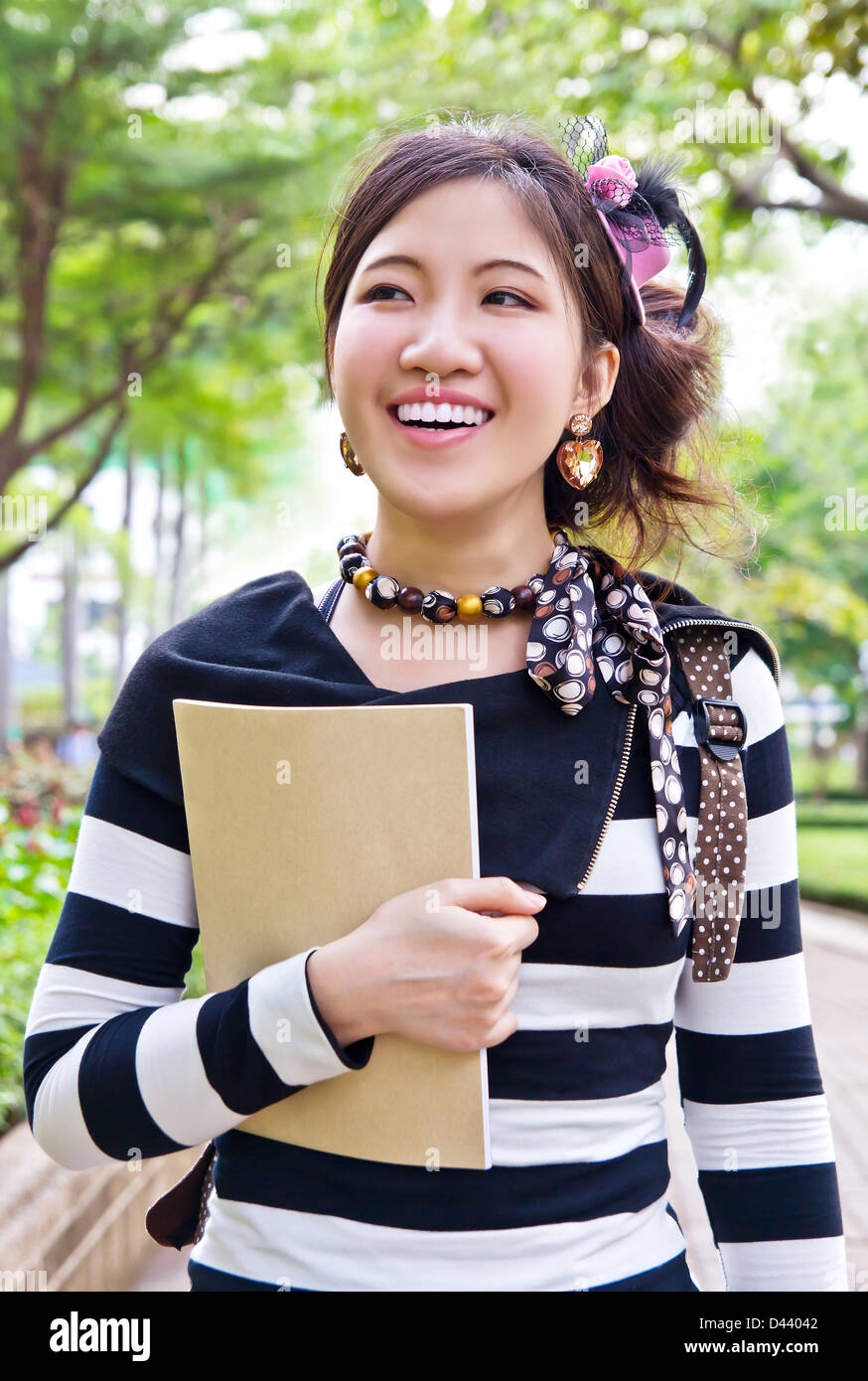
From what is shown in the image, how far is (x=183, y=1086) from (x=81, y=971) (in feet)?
0.49

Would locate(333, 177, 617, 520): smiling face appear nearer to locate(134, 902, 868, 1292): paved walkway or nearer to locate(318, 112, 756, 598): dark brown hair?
locate(318, 112, 756, 598): dark brown hair

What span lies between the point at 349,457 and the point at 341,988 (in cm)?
64

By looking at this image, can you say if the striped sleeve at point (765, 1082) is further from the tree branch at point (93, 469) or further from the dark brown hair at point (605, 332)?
the tree branch at point (93, 469)

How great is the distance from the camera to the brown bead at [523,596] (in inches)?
51.6

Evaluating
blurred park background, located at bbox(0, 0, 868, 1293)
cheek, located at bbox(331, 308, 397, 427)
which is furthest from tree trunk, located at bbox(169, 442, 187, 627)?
cheek, located at bbox(331, 308, 397, 427)

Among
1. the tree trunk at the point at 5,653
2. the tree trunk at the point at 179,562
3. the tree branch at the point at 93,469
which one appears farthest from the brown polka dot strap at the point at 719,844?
the tree trunk at the point at 5,653

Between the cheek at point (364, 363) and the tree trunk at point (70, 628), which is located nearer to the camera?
the cheek at point (364, 363)

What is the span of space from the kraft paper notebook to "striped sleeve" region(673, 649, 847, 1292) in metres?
0.30

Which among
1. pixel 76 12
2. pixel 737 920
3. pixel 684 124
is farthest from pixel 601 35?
pixel 737 920

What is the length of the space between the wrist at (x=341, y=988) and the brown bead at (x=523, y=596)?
0.41 m

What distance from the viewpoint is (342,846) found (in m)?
1.12

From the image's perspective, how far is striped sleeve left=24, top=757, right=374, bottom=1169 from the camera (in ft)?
3.55

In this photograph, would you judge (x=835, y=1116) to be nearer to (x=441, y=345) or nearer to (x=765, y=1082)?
(x=765, y=1082)

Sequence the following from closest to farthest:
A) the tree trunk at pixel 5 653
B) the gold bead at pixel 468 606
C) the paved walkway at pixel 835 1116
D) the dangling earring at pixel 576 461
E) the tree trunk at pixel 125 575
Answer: the gold bead at pixel 468 606 → the dangling earring at pixel 576 461 → the paved walkway at pixel 835 1116 → the tree trunk at pixel 125 575 → the tree trunk at pixel 5 653
